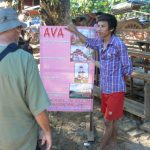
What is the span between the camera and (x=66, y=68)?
512 centimetres

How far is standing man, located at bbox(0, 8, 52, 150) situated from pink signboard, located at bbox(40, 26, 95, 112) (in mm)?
2547

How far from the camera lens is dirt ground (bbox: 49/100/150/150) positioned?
17.3ft

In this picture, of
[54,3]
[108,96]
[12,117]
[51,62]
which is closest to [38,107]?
[12,117]

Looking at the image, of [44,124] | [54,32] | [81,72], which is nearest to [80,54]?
[81,72]

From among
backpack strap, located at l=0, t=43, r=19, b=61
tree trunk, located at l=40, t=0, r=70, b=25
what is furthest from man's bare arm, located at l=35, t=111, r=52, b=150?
tree trunk, located at l=40, t=0, r=70, b=25

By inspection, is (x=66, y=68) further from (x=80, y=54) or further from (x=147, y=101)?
(x=147, y=101)

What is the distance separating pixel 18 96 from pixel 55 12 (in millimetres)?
4484

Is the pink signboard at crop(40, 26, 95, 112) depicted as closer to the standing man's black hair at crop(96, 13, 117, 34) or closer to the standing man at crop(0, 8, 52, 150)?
the standing man's black hair at crop(96, 13, 117, 34)

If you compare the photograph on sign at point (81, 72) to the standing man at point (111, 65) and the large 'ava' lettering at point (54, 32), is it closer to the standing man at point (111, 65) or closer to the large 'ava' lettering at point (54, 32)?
the large 'ava' lettering at point (54, 32)

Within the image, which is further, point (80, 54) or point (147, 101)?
point (147, 101)

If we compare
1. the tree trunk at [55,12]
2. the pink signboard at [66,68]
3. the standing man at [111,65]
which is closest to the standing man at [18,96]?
the standing man at [111,65]

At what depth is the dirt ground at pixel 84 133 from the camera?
527cm

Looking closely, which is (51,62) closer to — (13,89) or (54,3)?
(54,3)

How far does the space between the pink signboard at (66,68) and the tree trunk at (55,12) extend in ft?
5.17
